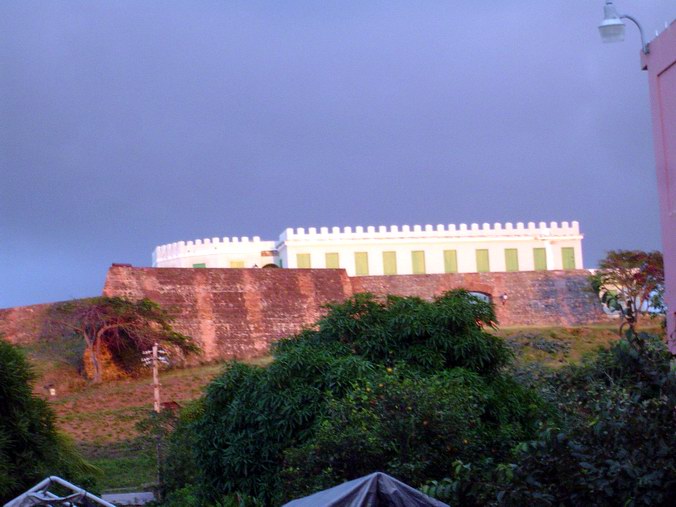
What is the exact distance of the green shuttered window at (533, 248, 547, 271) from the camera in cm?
3684

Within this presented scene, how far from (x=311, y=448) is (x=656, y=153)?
3.45 m

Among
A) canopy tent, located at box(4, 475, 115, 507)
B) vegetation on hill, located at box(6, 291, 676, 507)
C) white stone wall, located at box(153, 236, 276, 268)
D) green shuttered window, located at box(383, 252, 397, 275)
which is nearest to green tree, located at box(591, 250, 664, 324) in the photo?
green shuttered window, located at box(383, 252, 397, 275)

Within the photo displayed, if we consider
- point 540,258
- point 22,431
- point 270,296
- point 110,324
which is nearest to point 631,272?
point 540,258

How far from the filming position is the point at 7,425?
34.4 feet

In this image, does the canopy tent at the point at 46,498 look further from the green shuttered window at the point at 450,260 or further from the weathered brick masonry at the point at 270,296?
the green shuttered window at the point at 450,260

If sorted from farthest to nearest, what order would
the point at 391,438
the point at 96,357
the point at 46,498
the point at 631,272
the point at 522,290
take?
the point at 522,290 < the point at 631,272 < the point at 96,357 < the point at 46,498 < the point at 391,438

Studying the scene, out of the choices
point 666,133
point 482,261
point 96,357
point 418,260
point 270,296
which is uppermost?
point 418,260

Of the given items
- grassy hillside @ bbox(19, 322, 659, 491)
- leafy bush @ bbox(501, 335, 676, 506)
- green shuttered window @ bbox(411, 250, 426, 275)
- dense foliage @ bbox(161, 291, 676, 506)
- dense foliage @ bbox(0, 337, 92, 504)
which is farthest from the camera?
green shuttered window @ bbox(411, 250, 426, 275)

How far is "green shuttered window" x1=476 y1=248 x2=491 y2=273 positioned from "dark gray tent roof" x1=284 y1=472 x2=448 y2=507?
31.8 metres

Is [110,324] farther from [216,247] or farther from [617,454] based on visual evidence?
[617,454]

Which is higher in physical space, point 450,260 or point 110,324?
point 450,260

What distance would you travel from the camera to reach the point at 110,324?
2570cm

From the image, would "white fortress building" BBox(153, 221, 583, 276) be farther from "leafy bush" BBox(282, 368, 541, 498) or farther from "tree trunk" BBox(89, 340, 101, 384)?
"leafy bush" BBox(282, 368, 541, 498)

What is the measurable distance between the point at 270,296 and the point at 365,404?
839 inches
